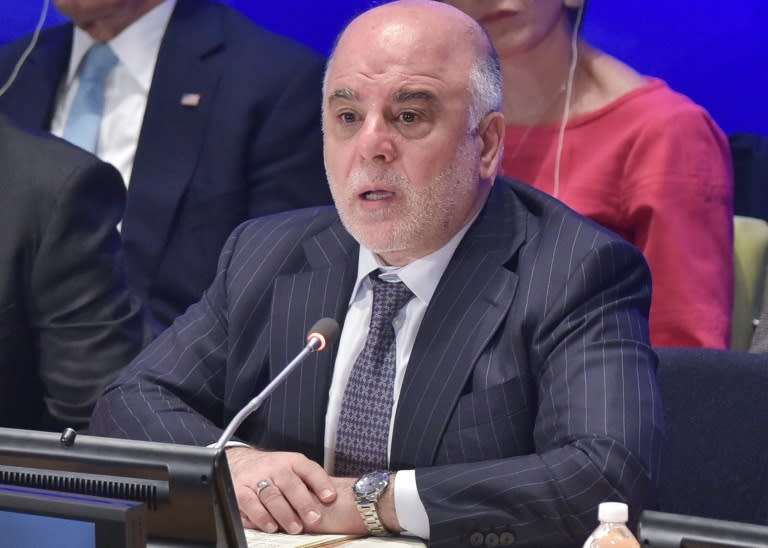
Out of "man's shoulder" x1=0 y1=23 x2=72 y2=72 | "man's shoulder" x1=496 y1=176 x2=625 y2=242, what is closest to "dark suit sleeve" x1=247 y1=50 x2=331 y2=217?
"man's shoulder" x1=0 y1=23 x2=72 y2=72

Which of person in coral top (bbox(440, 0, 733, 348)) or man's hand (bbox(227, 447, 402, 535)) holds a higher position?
person in coral top (bbox(440, 0, 733, 348))

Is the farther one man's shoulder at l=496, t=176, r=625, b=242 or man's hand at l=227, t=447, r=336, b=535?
man's shoulder at l=496, t=176, r=625, b=242

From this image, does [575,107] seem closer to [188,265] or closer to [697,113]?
[697,113]

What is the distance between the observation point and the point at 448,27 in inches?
93.7

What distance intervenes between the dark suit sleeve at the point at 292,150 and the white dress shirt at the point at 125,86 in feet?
1.13

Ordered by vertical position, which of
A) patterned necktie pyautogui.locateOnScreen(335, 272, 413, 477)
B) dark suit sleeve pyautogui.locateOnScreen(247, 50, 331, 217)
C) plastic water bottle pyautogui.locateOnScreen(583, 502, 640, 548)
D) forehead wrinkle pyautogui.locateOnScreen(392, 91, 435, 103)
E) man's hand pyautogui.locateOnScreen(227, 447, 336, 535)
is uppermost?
→ dark suit sleeve pyautogui.locateOnScreen(247, 50, 331, 217)

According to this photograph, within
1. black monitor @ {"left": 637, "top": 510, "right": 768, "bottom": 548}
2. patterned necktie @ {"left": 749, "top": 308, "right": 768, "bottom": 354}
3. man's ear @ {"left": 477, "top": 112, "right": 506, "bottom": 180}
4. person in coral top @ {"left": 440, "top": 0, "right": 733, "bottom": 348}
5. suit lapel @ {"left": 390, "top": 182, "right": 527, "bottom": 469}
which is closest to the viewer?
black monitor @ {"left": 637, "top": 510, "right": 768, "bottom": 548}

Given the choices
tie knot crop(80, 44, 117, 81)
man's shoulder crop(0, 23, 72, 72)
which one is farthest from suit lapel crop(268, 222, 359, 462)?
man's shoulder crop(0, 23, 72, 72)

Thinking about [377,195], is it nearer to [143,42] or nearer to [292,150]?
[292,150]

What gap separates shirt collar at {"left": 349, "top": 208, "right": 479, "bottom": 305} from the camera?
238 cm

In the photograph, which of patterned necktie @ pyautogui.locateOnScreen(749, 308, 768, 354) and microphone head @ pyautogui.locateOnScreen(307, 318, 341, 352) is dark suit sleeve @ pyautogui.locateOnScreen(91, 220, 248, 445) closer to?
microphone head @ pyautogui.locateOnScreen(307, 318, 341, 352)

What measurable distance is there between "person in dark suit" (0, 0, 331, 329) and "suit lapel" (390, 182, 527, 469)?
118cm

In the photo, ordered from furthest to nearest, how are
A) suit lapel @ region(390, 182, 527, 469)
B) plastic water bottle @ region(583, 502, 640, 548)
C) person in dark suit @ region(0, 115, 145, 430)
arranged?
1. person in dark suit @ region(0, 115, 145, 430)
2. suit lapel @ region(390, 182, 527, 469)
3. plastic water bottle @ region(583, 502, 640, 548)

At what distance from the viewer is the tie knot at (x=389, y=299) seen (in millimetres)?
2367
